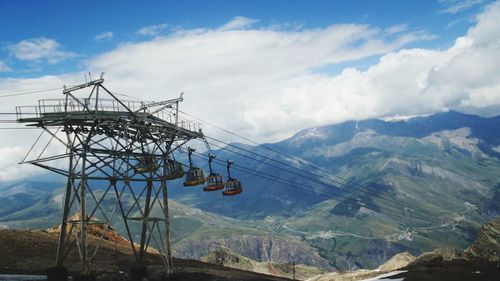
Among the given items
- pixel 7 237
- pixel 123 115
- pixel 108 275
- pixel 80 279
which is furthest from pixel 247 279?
pixel 7 237

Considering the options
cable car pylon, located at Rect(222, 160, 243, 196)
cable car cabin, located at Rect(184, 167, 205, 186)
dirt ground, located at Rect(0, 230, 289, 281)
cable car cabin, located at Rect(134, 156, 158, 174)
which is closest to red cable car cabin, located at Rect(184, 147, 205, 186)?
cable car cabin, located at Rect(184, 167, 205, 186)

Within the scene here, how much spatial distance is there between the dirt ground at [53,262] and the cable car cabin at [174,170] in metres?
9.68

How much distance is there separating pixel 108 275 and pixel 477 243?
64.3m

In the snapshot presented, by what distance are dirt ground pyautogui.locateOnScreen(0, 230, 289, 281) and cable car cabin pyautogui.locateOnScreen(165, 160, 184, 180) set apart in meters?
9.68

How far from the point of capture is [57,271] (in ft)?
120

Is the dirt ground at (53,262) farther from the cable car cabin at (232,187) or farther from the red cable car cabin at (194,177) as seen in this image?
the cable car cabin at (232,187)

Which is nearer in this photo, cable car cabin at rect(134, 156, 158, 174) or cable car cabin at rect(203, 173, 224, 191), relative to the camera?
cable car cabin at rect(134, 156, 158, 174)

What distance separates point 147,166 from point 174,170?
378 centimetres

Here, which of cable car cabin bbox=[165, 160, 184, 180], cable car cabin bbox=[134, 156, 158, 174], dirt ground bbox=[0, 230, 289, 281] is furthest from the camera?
cable car cabin bbox=[165, 160, 184, 180]

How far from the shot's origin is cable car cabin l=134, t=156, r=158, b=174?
43.9m

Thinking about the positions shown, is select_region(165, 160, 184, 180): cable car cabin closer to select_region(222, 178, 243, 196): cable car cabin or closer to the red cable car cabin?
the red cable car cabin

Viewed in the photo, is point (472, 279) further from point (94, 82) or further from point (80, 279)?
point (94, 82)

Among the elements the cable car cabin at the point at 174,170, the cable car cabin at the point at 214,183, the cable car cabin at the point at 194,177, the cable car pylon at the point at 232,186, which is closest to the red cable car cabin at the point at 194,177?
the cable car cabin at the point at 194,177

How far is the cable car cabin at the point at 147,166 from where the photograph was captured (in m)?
43.9
